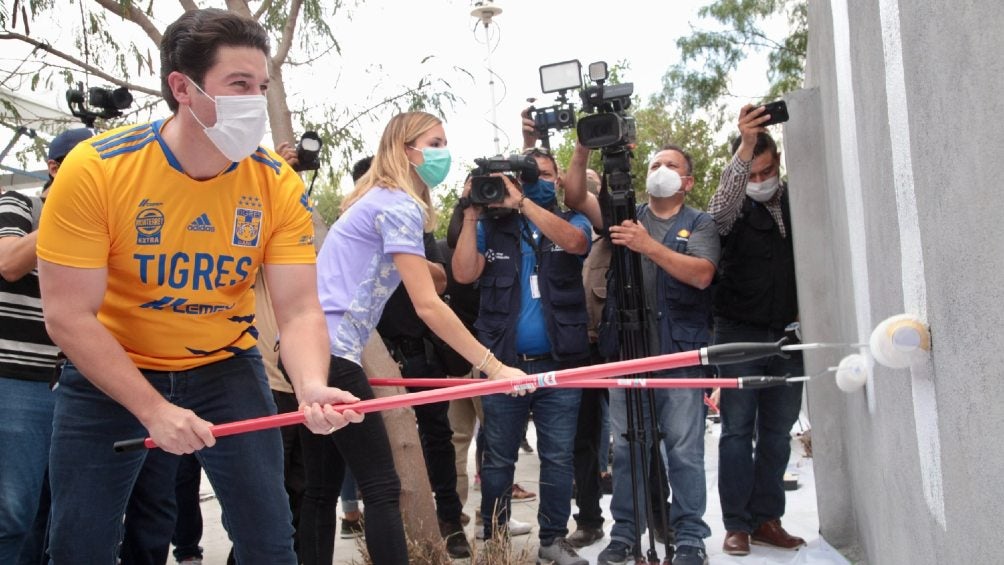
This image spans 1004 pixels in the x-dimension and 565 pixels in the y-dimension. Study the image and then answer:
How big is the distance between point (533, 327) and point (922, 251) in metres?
2.76

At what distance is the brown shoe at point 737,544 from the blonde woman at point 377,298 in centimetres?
182

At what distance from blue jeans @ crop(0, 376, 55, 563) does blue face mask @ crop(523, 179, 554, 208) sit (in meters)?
2.37

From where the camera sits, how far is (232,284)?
2.82 metres

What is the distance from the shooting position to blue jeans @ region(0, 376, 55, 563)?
338cm

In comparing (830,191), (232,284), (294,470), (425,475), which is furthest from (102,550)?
(830,191)

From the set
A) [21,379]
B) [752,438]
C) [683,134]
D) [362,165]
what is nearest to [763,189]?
[752,438]

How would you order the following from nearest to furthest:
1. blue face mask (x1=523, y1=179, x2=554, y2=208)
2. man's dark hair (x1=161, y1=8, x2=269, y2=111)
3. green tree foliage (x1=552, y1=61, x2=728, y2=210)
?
1. man's dark hair (x1=161, y1=8, x2=269, y2=111)
2. blue face mask (x1=523, y1=179, x2=554, y2=208)
3. green tree foliage (x1=552, y1=61, x2=728, y2=210)

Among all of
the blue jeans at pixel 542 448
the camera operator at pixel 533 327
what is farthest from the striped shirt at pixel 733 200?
the blue jeans at pixel 542 448

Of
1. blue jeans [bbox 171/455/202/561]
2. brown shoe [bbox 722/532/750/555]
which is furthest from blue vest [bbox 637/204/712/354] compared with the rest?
blue jeans [bbox 171/455/202/561]

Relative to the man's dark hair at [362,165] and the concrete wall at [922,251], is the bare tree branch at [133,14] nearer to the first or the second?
the man's dark hair at [362,165]

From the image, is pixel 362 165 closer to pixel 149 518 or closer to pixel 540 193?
pixel 540 193

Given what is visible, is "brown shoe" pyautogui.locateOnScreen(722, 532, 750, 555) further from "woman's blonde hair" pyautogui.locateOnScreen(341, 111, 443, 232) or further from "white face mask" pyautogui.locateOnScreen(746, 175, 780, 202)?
"woman's blonde hair" pyautogui.locateOnScreen(341, 111, 443, 232)

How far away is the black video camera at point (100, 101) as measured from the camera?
14.2ft

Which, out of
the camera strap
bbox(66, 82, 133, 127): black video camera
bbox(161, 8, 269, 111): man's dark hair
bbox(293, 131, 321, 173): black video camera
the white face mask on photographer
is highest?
bbox(66, 82, 133, 127): black video camera
